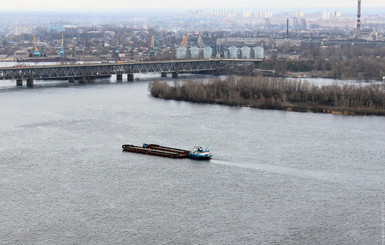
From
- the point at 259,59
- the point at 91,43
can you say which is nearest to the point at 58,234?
the point at 259,59

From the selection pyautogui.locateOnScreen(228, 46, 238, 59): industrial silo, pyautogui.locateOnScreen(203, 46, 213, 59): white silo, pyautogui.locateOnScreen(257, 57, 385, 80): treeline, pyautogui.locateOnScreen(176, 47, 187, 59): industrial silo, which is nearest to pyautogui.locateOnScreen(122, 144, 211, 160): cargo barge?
pyautogui.locateOnScreen(257, 57, 385, 80): treeline

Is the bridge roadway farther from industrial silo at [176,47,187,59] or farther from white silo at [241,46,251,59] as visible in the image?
industrial silo at [176,47,187,59]

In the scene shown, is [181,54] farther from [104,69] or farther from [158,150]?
[158,150]

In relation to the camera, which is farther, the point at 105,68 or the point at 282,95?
the point at 105,68

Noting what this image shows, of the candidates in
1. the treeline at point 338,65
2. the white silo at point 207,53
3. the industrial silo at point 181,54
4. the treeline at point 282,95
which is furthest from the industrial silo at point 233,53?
the treeline at point 282,95

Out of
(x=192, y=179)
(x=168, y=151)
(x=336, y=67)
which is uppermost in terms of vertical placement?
(x=336, y=67)

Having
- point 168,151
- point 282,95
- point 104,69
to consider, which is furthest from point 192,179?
point 104,69
